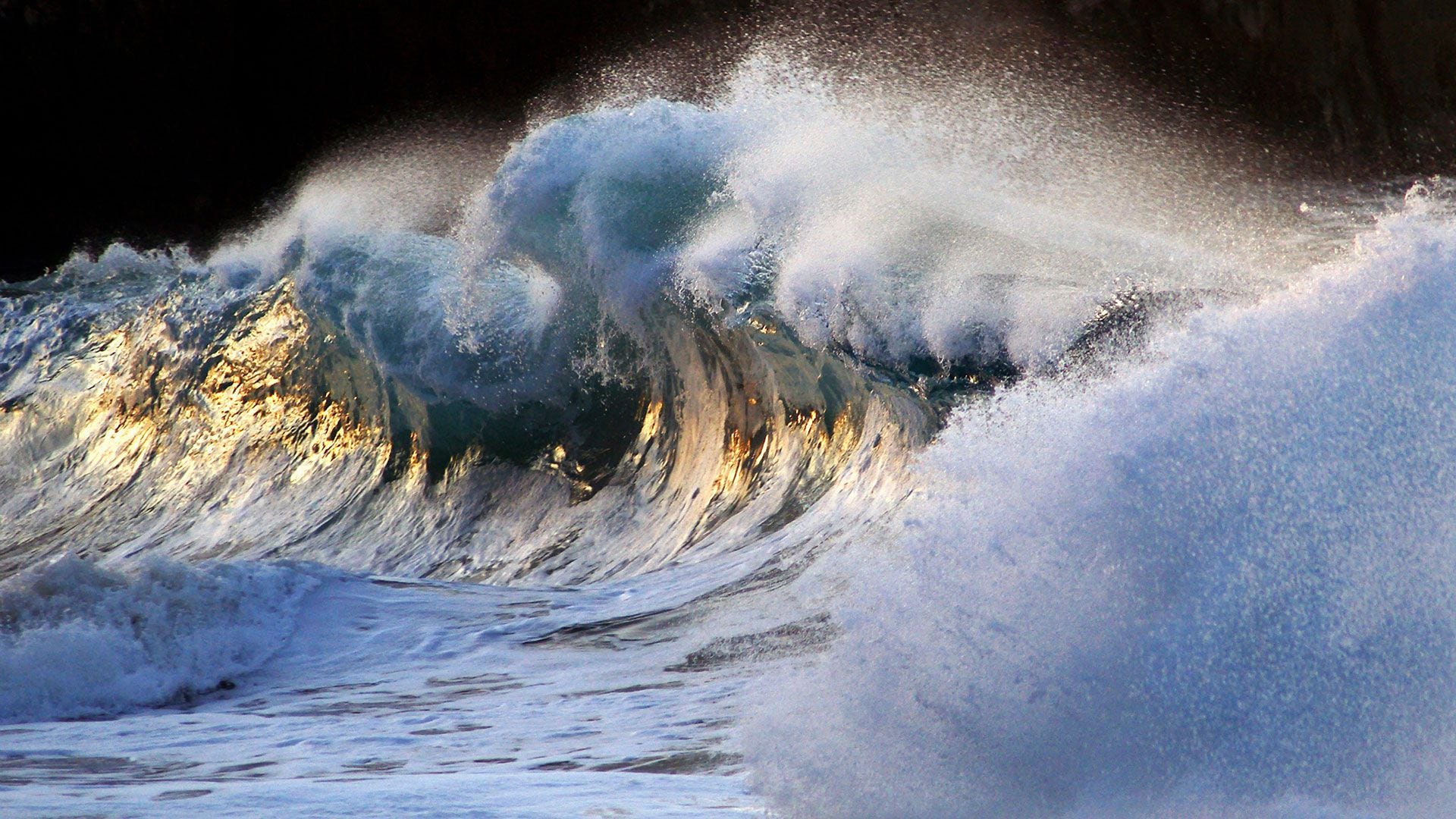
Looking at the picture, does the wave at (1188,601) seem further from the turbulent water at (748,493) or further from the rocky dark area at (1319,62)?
the rocky dark area at (1319,62)

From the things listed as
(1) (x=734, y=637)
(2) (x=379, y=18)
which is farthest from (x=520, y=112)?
(1) (x=734, y=637)

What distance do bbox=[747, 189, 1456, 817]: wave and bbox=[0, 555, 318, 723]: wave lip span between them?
307 centimetres

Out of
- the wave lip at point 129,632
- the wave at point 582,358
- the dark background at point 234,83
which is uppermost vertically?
the dark background at point 234,83

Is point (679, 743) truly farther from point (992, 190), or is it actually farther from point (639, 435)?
point (992, 190)

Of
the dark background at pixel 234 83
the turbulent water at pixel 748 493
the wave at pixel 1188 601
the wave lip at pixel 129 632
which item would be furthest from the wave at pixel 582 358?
Result: the dark background at pixel 234 83

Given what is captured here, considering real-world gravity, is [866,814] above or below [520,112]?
below

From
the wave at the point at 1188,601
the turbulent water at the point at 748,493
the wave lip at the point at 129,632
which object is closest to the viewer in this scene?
the wave at the point at 1188,601

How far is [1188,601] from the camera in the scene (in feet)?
8.76

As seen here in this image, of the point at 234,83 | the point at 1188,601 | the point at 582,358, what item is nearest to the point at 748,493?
the point at 582,358

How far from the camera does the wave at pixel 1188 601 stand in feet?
8.24

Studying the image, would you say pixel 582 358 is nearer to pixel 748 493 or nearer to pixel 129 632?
pixel 748 493

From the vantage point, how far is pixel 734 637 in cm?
504

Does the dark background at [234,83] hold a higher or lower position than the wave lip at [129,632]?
higher

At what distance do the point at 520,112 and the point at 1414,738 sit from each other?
1877 cm
